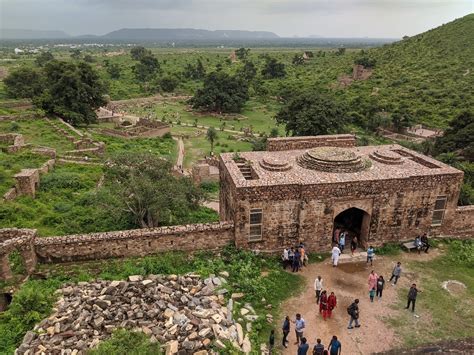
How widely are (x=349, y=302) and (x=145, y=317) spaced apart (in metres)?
6.68

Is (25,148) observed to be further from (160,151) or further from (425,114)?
(425,114)

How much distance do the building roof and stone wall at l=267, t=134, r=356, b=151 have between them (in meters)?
0.91

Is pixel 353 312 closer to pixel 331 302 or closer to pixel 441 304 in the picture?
pixel 331 302

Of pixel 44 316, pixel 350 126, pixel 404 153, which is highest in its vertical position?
pixel 404 153

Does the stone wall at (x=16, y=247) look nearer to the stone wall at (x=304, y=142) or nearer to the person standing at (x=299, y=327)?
the person standing at (x=299, y=327)

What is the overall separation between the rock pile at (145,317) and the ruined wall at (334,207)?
11.4 feet

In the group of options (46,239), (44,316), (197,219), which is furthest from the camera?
(197,219)

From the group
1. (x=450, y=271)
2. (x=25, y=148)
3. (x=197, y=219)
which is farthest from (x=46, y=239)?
(x=25, y=148)

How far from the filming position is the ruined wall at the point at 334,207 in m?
14.7

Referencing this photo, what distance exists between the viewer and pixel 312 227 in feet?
50.0

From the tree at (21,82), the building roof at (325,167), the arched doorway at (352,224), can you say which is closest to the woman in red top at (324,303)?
the building roof at (325,167)

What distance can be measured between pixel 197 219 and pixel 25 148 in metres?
17.1

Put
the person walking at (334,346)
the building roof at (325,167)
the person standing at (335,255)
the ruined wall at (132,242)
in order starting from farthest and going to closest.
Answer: the building roof at (325,167), the person standing at (335,255), the ruined wall at (132,242), the person walking at (334,346)

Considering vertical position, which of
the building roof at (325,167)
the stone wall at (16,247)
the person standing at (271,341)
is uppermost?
the building roof at (325,167)
